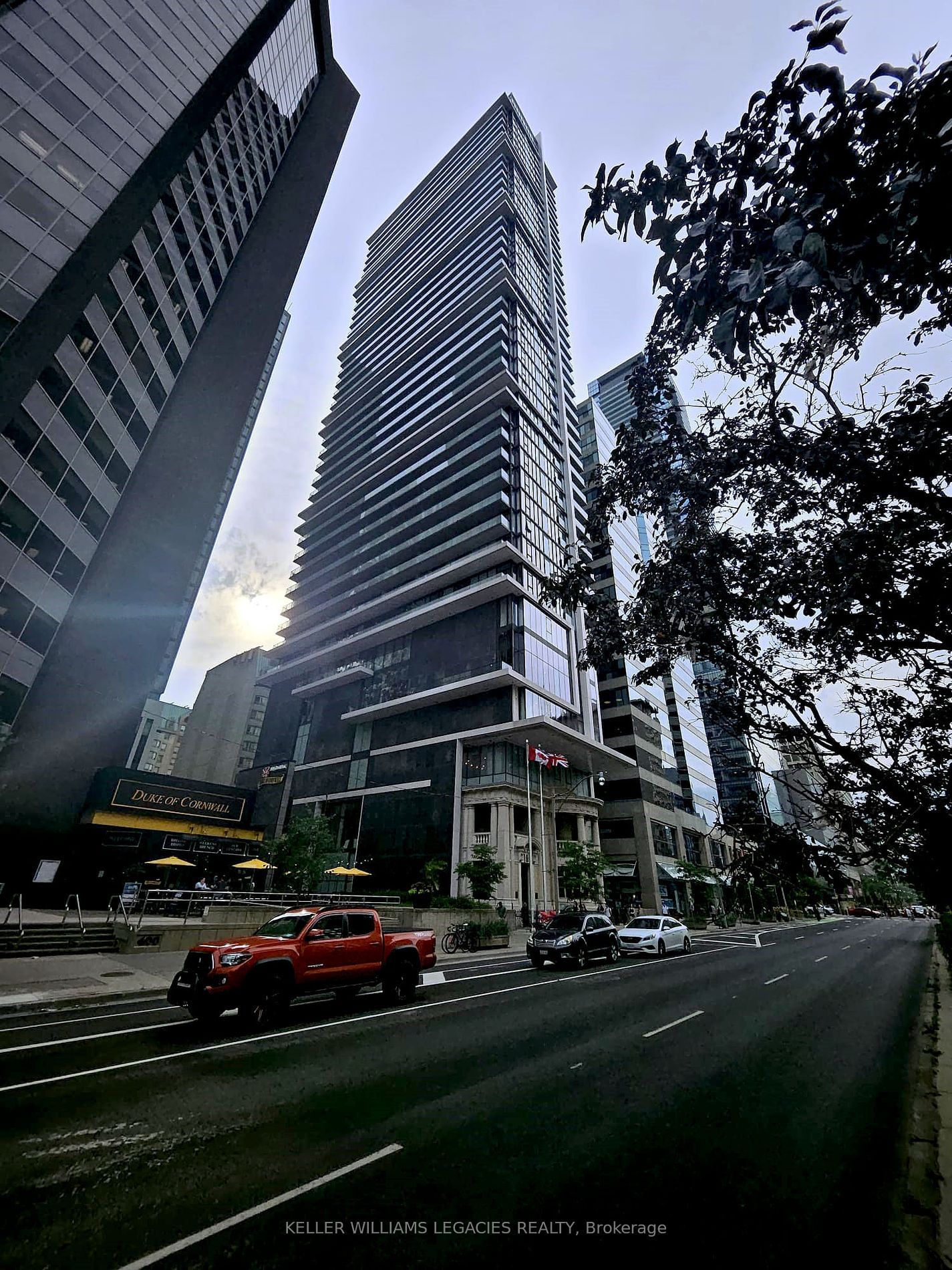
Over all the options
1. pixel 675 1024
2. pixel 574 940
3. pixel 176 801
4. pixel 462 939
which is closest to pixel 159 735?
pixel 176 801

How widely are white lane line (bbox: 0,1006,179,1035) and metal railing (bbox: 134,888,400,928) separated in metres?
10.6

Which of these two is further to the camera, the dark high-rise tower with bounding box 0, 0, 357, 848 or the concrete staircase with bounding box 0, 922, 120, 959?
the dark high-rise tower with bounding box 0, 0, 357, 848

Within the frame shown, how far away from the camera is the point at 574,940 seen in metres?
16.8

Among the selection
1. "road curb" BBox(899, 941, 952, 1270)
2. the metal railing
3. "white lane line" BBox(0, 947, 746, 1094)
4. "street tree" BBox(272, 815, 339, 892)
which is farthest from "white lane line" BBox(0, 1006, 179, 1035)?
"street tree" BBox(272, 815, 339, 892)

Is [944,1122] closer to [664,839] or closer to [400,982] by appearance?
[400,982]

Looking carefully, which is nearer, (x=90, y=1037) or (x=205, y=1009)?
(x=90, y=1037)

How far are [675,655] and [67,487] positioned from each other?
3316cm

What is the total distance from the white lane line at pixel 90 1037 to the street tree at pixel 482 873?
22.4 m

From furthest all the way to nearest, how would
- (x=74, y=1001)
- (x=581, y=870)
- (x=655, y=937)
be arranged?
1. (x=581, y=870)
2. (x=655, y=937)
3. (x=74, y=1001)

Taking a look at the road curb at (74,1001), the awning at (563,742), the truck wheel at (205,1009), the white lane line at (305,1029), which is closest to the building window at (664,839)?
the awning at (563,742)

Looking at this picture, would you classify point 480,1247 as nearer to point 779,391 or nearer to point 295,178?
point 779,391

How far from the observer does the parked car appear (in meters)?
16.6

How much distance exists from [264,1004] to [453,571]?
38925 mm

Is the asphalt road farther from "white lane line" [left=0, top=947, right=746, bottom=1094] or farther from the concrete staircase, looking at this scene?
the concrete staircase
